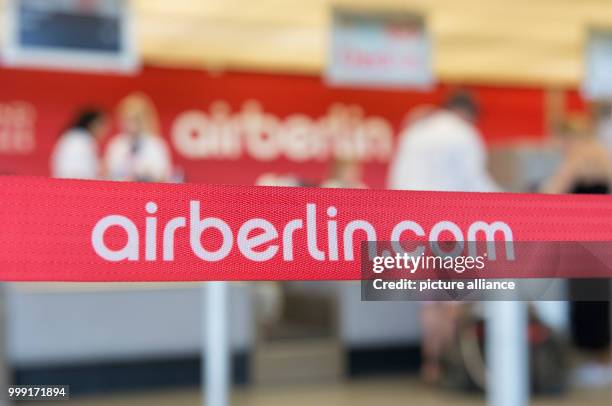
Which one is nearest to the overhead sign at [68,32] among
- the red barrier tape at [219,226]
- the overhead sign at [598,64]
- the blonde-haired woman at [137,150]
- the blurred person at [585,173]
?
the blonde-haired woman at [137,150]

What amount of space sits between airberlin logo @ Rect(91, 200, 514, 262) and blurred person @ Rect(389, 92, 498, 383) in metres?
3.15

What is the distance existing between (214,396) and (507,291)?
1.53 meters

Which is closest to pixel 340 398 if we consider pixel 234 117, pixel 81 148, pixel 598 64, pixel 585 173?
pixel 585 173

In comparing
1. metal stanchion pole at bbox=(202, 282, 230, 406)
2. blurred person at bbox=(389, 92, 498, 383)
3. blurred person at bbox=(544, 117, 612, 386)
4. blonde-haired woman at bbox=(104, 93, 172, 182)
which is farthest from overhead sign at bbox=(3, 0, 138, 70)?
metal stanchion pole at bbox=(202, 282, 230, 406)

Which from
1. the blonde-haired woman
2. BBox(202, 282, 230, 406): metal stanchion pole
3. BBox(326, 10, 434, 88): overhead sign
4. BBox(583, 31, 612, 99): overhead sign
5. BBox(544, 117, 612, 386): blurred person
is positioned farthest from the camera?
BBox(583, 31, 612, 99): overhead sign

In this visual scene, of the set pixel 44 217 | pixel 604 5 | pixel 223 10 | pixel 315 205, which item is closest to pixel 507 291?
pixel 315 205

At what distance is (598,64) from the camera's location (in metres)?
7.64

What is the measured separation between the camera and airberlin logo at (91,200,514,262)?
3.46 feet

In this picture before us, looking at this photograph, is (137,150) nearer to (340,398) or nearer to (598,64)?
(340,398)

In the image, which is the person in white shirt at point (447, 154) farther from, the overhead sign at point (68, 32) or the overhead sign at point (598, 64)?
the overhead sign at point (598, 64)

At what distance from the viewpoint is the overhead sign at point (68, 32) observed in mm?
5758

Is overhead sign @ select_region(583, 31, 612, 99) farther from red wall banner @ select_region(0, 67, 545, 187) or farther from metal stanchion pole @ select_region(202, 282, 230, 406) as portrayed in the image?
metal stanchion pole @ select_region(202, 282, 230, 406)

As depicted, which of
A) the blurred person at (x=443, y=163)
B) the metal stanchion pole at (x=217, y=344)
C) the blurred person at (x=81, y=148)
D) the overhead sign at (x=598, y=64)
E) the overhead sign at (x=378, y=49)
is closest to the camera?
the metal stanchion pole at (x=217, y=344)

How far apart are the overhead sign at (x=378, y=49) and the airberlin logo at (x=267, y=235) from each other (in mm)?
5636
